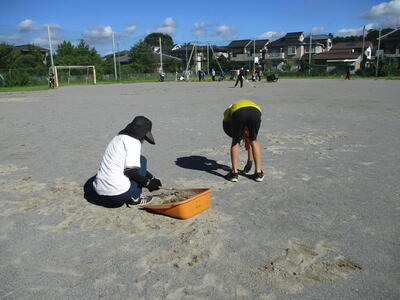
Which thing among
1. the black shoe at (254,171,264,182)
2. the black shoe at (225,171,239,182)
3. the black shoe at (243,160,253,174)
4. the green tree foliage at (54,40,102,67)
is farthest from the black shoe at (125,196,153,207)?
the green tree foliage at (54,40,102,67)

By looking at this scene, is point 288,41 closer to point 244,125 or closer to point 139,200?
point 244,125

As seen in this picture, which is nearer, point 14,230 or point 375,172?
point 14,230

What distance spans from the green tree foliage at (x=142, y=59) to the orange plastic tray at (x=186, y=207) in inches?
2299

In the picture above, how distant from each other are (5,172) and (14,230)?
232 centimetres

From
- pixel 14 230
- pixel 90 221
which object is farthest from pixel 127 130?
pixel 14 230

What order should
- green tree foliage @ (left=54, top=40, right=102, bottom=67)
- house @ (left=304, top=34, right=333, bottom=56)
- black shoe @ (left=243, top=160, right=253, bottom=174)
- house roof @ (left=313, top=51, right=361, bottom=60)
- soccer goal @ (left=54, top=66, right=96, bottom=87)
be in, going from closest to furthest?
black shoe @ (left=243, top=160, right=253, bottom=174) → soccer goal @ (left=54, top=66, right=96, bottom=87) → green tree foliage @ (left=54, top=40, right=102, bottom=67) → house roof @ (left=313, top=51, right=361, bottom=60) → house @ (left=304, top=34, right=333, bottom=56)

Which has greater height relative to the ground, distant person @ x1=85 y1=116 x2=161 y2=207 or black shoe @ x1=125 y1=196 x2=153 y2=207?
distant person @ x1=85 y1=116 x2=161 y2=207

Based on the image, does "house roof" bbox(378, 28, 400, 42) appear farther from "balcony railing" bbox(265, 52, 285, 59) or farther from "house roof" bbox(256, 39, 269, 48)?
"house roof" bbox(256, 39, 269, 48)

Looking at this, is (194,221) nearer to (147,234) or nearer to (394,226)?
(147,234)

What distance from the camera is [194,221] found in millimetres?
3588

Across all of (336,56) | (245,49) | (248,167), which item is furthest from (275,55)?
(248,167)

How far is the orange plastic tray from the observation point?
3518 millimetres

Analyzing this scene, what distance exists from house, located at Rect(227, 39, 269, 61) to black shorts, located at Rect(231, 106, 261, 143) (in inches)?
3008

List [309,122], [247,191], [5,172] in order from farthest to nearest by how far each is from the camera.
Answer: [309,122], [5,172], [247,191]
